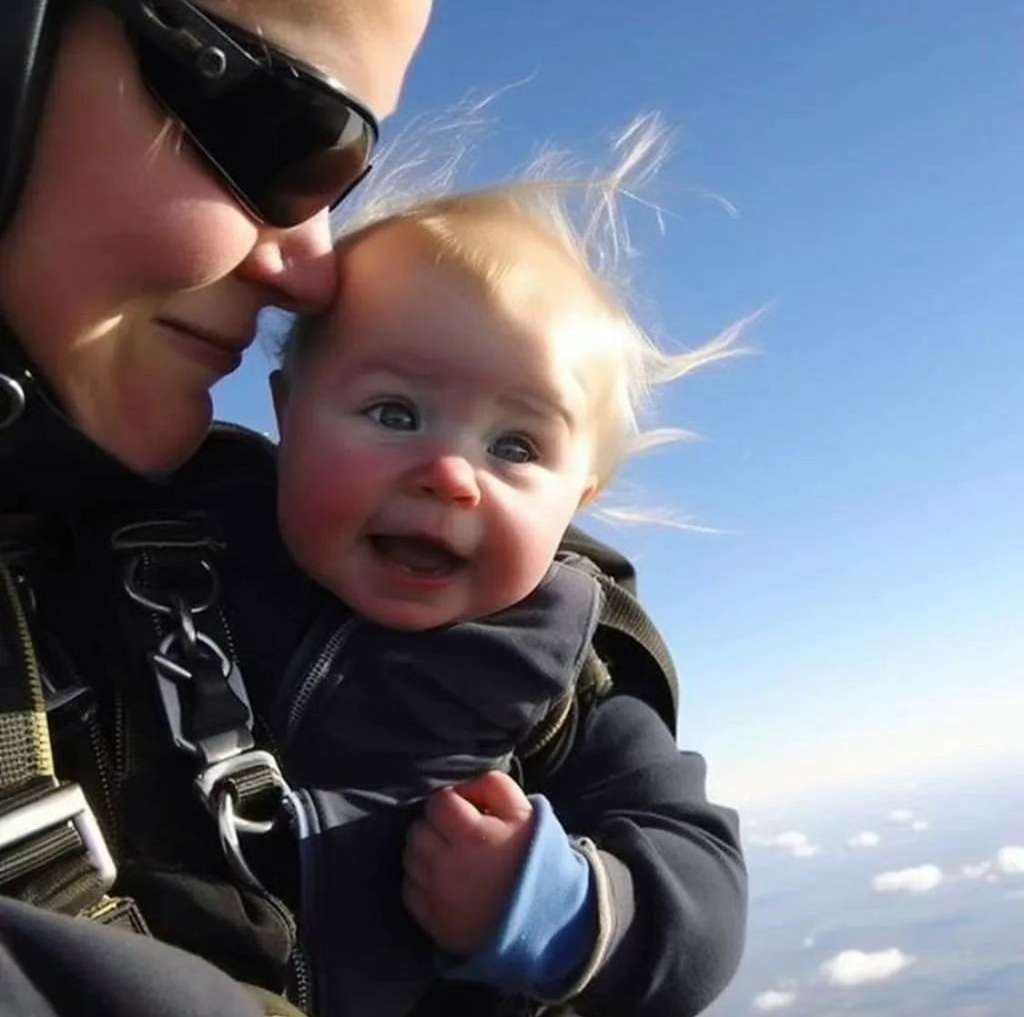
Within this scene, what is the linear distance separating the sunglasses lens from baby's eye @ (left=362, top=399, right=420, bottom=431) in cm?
33

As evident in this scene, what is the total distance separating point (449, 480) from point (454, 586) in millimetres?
175

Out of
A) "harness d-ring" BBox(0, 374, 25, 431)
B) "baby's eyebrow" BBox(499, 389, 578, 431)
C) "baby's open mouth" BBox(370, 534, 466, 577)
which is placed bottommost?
"baby's open mouth" BBox(370, 534, 466, 577)

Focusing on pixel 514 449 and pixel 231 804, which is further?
pixel 514 449

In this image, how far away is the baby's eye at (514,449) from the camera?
2311 mm

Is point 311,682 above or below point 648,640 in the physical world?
below

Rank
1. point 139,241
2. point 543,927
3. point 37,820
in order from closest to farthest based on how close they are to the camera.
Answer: point 37,820
point 139,241
point 543,927

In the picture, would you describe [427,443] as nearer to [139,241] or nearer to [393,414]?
[393,414]

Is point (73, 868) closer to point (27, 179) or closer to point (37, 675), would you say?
point (37, 675)

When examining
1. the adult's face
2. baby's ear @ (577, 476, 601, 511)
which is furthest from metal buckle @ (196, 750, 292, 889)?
baby's ear @ (577, 476, 601, 511)

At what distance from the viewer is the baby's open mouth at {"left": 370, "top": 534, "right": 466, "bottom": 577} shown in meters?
2.21

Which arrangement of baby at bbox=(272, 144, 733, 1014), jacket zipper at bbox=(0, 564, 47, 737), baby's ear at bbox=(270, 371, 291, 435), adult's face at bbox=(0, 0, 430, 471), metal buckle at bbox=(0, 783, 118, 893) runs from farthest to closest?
baby's ear at bbox=(270, 371, 291, 435)
baby at bbox=(272, 144, 733, 1014)
adult's face at bbox=(0, 0, 430, 471)
jacket zipper at bbox=(0, 564, 47, 737)
metal buckle at bbox=(0, 783, 118, 893)

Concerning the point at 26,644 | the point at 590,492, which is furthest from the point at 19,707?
the point at 590,492

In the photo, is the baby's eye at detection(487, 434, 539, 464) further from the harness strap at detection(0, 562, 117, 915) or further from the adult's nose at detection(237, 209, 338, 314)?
the harness strap at detection(0, 562, 117, 915)

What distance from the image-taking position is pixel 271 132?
1.98 meters
